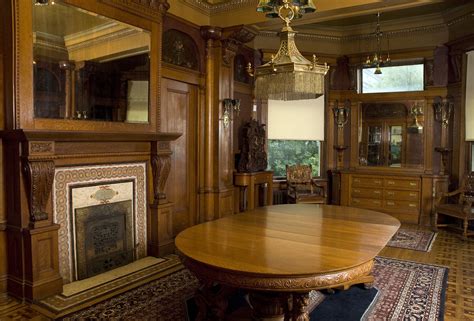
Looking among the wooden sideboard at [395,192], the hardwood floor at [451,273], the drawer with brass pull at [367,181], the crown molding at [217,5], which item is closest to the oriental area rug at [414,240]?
the hardwood floor at [451,273]

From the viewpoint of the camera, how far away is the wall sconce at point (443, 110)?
6012 mm

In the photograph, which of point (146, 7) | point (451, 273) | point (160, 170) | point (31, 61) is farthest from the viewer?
point (160, 170)

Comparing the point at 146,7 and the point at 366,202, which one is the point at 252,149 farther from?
the point at 146,7

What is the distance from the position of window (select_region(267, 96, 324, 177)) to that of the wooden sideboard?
0.66m

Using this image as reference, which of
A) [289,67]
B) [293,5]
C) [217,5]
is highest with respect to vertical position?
[217,5]

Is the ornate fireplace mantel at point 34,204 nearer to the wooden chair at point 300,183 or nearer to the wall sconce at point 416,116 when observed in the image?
the wooden chair at point 300,183

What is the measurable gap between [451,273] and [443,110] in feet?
10.2

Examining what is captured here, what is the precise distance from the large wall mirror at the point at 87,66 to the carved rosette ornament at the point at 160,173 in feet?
1.57

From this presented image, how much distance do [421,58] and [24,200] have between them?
6.09 m

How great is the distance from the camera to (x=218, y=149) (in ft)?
17.0

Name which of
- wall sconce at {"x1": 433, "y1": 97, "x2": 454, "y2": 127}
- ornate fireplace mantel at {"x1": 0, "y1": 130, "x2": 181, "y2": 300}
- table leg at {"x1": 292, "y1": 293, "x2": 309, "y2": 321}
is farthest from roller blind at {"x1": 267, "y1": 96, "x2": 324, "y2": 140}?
table leg at {"x1": 292, "y1": 293, "x2": 309, "y2": 321}

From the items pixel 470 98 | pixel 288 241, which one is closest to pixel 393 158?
pixel 470 98

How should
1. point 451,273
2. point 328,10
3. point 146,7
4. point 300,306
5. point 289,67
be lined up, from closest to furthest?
1. point 300,306
2. point 289,67
3. point 451,273
4. point 146,7
5. point 328,10

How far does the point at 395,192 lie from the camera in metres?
6.32
